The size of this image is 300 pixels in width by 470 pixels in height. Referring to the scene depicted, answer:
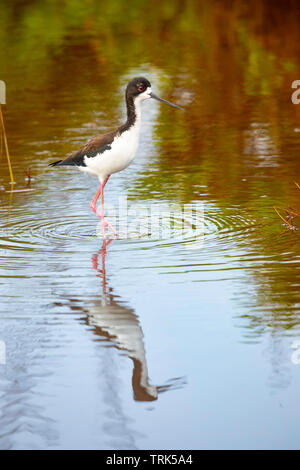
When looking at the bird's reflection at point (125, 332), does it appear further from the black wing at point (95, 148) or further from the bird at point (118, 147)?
the black wing at point (95, 148)

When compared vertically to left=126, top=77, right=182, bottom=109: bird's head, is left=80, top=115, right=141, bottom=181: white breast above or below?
below

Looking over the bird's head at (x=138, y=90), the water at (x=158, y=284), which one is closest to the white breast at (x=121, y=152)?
the bird's head at (x=138, y=90)

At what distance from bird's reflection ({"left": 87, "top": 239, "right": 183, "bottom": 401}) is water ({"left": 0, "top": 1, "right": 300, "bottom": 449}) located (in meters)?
0.01

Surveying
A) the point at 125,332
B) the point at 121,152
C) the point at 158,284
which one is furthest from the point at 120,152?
the point at 125,332

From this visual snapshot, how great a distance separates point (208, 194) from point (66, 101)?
719 centimetres

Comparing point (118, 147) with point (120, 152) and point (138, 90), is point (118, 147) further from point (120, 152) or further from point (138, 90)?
point (138, 90)

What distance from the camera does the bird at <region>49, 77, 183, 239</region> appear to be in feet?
29.0

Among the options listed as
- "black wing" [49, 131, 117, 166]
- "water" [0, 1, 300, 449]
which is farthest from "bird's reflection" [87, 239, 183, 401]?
"black wing" [49, 131, 117, 166]

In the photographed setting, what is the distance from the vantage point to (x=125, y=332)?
6070 millimetres

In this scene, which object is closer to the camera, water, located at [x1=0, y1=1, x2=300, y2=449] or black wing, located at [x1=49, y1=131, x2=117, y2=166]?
water, located at [x1=0, y1=1, x2=300, y2=449]

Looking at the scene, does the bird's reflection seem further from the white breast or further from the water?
the white breast

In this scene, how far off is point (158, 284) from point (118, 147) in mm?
2191

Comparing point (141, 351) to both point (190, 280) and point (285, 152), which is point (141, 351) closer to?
point (190, 280)

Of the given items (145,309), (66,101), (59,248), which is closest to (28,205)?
(59,248)
